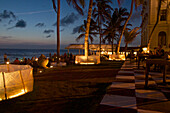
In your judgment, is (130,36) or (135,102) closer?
(135,102)

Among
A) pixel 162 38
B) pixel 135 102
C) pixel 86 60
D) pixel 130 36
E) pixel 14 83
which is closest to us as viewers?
pixel 135 102

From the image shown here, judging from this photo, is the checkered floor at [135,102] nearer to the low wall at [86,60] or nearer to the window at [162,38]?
the low wall at [86,60]

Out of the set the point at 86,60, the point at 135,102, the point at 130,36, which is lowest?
the point at 135,102

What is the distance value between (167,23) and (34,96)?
17.6 metres

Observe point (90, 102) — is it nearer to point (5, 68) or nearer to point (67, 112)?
point (67, 112)

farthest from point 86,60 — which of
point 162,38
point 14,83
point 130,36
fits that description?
→ point 130,36

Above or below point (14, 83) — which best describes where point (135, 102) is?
below

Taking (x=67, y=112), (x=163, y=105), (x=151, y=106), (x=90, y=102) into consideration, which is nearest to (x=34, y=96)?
(x=67, y=112)

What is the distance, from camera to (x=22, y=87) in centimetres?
243

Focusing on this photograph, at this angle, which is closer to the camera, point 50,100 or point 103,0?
point 50,100

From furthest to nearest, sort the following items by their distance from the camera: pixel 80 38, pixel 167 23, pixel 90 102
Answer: pixel 80 38 < pixel 167 23 < pixel 90 102

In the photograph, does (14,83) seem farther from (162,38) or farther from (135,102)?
(162,38)

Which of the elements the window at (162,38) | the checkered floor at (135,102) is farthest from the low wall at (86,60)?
the window at (162,38)

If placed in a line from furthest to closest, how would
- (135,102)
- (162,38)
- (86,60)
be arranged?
(162,38) < (86,60) < (135,102)
